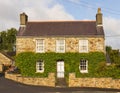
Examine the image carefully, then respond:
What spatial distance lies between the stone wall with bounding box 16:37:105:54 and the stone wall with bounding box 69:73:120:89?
7585 millimetres

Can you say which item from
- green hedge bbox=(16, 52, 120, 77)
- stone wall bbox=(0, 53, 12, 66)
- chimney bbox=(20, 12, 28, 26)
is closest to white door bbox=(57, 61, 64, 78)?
green hedge bbox=(16, 52, 120, 77)

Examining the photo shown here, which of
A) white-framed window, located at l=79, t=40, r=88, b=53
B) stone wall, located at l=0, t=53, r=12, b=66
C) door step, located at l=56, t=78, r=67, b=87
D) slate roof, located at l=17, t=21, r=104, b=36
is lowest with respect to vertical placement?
door step, located at l=56, t=78, r=67, b=87

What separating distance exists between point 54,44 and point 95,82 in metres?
10.0

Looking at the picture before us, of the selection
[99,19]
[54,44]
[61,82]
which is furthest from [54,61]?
[99,19]

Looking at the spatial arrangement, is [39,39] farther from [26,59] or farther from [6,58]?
[6,58]

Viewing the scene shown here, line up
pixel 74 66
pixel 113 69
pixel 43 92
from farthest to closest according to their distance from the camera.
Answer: pixel 74 66 → pixel 113 69 → pixel 43 92

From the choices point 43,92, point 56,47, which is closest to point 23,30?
→ point 56,47

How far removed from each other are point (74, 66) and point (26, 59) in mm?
6856

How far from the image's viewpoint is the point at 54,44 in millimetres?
39531

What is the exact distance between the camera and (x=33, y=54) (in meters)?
39.4

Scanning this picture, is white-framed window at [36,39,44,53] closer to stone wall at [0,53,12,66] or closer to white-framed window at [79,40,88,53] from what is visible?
white-framed window at [79,40,88,53]

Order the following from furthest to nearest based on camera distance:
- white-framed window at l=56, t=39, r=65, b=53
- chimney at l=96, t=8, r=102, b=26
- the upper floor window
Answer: chimney at l=96, t=8, r=102, b=26 → white-framed window at l=56, t=39, r=65, b=53 → the upper floor window

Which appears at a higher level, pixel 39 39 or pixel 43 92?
pixel 39 39

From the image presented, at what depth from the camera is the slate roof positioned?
40.0m
